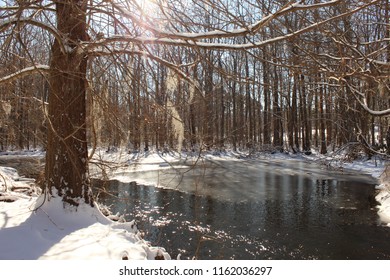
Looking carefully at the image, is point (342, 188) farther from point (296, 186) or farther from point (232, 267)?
point (232, 267)

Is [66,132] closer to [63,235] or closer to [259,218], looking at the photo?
[63,235]

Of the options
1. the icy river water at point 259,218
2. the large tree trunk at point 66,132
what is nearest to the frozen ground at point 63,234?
the large tree trunk at point 66,132

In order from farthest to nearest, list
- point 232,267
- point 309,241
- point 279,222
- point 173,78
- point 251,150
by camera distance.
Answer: point 251,150
point 279,222
point 309,241
point 173,78
point 232,267

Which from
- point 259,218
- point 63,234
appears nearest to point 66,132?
point 63,234

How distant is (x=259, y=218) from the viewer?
8.71 m

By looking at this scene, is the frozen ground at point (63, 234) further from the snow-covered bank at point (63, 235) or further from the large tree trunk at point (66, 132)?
the large tree trunk at point (66, 132)

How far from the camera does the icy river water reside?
21.1ft

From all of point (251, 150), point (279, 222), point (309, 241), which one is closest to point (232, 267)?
point (309, 241)

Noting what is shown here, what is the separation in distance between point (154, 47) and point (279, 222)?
18.1 ft

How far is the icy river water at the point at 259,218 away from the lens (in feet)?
21.1

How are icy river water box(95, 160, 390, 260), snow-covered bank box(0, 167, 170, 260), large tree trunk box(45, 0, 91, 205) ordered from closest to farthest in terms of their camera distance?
snow-covered bank box(0, 167, 170, 260), large tree trunk box(45, 0, 91, 205), icy river water box(95, 160, 390, 260)

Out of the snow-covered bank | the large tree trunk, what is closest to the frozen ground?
the snow-covered bank

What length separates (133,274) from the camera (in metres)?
3.50

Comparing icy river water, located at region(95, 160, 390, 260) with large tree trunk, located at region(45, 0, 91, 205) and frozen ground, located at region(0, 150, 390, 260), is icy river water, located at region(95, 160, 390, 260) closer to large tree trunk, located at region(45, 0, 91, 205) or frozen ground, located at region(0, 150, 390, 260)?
frozen ground, located at region(0, 150, 390, 260)
